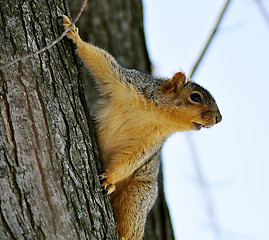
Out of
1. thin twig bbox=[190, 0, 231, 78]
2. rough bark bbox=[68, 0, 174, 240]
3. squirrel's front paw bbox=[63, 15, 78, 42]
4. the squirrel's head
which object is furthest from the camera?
rough bark bbox=[68, 0, 174, 240]

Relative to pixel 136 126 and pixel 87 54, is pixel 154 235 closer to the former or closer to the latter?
pixel 136 126

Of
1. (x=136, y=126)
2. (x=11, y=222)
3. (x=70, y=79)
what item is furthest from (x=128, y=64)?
(x=11, y=222)

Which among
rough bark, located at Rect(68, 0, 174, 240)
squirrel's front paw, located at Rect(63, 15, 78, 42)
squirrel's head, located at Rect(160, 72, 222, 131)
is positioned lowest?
squirrel's head, located at Rect(160, 72, 222, 131)

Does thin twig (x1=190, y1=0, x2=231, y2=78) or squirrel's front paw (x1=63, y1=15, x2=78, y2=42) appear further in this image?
thin twig (x1=190, y1=0, x2=231, y2=78)

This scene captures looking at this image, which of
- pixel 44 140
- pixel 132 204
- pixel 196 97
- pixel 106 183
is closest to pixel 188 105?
pixel 196 97

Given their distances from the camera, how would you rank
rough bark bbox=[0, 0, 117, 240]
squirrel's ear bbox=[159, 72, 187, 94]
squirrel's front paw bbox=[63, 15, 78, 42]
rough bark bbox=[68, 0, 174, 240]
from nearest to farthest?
1. rough bark bbox=[0, 0, 117, 240]
2. squirrel's front paw bbox=[63, 15, 78, 42]
3. squirrel's ear bbox=[159, 72, 187, 94]
4. rough bark bbox=[68, 0, 174, 240]

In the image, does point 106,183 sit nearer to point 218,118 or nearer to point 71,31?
point 71,31

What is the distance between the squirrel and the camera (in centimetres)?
372

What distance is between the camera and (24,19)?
110 inches

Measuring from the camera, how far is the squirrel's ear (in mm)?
4125

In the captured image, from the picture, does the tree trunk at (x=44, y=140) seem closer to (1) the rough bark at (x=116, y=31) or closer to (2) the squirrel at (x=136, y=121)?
(2) the squirrel at (x=136, y=121)

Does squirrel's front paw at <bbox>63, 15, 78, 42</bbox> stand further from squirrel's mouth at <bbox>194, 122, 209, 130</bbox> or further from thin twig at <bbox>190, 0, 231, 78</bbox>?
thin twig at <bbox>190, 0, 231, 78</bbox>

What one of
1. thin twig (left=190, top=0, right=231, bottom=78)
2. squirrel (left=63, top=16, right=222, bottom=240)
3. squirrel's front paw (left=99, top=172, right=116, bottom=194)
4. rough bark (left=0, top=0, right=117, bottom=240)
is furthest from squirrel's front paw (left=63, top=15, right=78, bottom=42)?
thin twig (left=190, top=0, right=231, bottom=78)

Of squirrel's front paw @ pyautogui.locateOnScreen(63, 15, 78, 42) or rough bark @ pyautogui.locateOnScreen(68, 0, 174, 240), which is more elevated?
rough bark @ pyautogui.locateOnScreen(68, 0, 174, 240)
